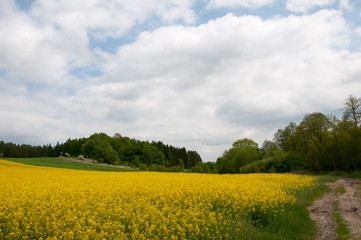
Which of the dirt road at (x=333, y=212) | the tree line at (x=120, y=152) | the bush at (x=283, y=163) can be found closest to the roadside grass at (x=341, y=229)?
the dirt road at (x=333, y=212)

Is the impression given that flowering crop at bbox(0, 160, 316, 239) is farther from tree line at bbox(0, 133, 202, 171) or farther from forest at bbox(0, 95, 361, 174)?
tree line at bbox(0, 133, 202, 171)

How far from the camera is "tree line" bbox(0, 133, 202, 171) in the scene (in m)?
80.7

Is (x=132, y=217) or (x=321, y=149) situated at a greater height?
(x=321, y=149)

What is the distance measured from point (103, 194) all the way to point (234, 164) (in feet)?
159

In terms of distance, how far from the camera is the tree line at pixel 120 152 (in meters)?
80.7

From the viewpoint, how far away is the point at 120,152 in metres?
91.1

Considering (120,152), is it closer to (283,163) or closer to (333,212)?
(283,163)

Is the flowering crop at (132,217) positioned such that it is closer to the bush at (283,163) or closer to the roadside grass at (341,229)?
the roadside grass at (341,229)

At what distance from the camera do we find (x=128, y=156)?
93562mm

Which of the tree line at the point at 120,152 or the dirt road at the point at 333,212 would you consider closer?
the dirt road at the point at 333,212

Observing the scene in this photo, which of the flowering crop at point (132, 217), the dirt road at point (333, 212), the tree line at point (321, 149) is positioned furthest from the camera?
the tree line at point (321, 149)

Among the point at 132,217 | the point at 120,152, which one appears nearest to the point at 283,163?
the point at 132,217

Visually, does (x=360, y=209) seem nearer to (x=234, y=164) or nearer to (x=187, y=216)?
(x=187, y=216)

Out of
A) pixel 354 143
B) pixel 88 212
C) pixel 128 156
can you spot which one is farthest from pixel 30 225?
pixel 128 156
